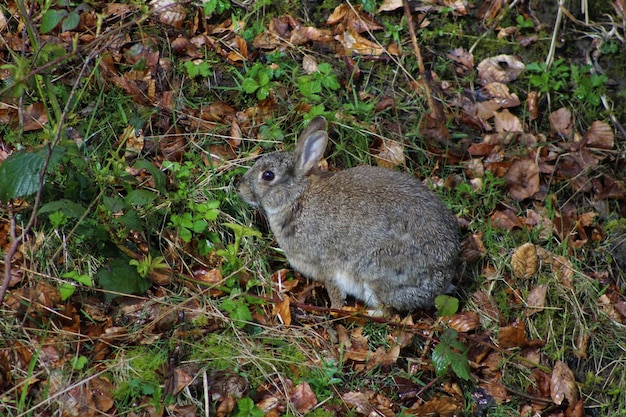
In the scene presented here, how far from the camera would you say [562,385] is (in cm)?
484

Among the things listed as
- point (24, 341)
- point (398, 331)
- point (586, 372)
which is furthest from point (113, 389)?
point (586, 372)

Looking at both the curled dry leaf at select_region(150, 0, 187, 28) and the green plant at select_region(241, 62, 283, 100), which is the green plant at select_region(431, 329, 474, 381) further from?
the curled dry leaf at select_region(150, 0, 187, 28)

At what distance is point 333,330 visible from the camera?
4.94 m

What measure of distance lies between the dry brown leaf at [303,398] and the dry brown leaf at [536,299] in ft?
5.88

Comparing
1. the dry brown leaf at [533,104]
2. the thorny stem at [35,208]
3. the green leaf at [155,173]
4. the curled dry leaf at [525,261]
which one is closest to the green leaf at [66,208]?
the thorny stem at [35,208]

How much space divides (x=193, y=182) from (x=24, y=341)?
1665mm

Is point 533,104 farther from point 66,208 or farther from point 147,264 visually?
point 66,208

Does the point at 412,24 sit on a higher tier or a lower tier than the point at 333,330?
higher

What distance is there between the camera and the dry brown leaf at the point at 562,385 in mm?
4797

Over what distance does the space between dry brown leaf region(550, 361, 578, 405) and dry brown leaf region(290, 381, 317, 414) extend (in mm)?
1678

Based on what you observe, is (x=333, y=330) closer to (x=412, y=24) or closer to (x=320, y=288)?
(x=320, y=288)

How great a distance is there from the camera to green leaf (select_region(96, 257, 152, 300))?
454 centimetres

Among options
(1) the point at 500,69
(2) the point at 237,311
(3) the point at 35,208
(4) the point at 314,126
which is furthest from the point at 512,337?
(3) the point at 35,208

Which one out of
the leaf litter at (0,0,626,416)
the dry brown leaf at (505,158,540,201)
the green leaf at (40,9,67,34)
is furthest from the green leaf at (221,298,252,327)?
the dry brown leaf at (505,158,540,201)
